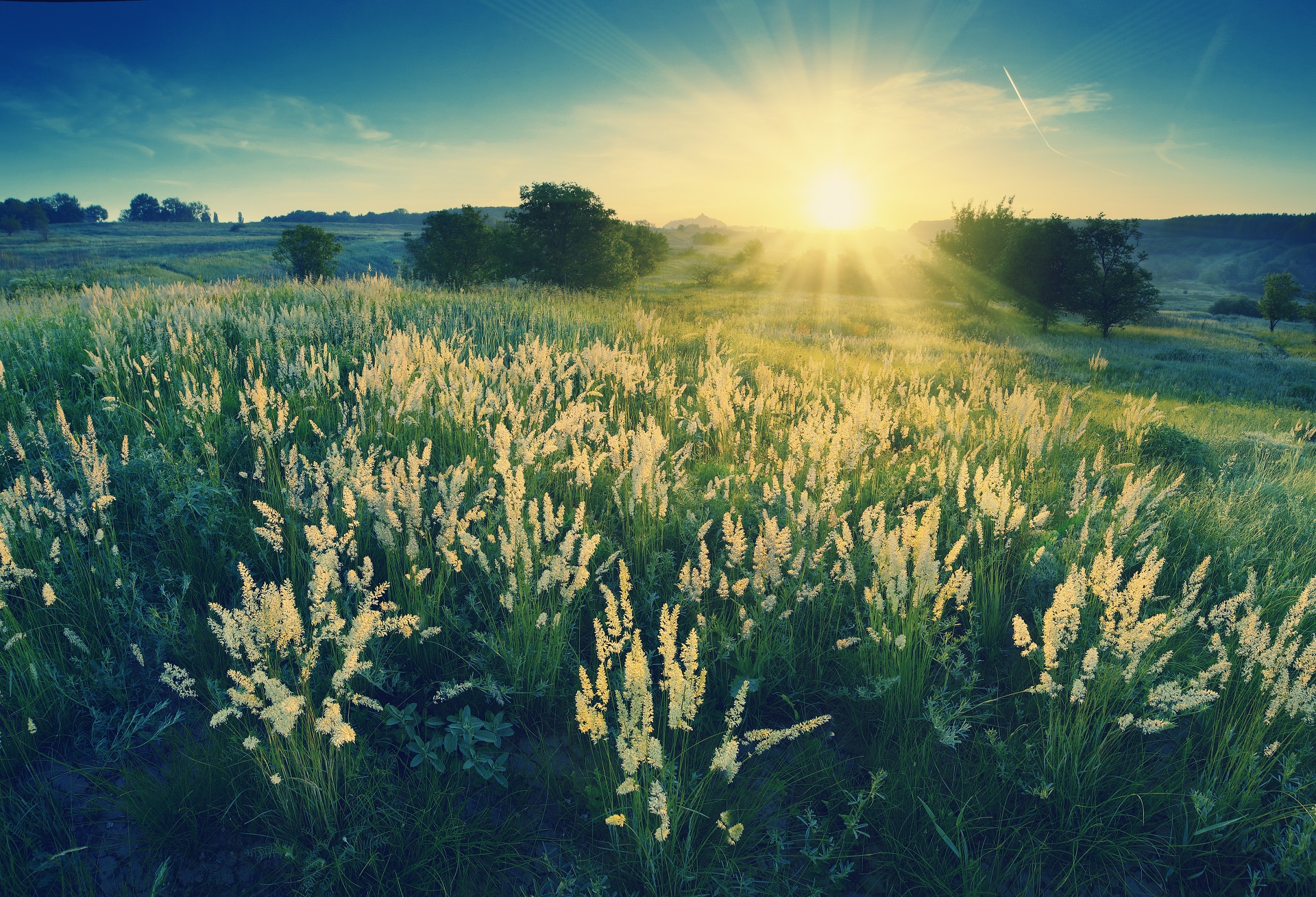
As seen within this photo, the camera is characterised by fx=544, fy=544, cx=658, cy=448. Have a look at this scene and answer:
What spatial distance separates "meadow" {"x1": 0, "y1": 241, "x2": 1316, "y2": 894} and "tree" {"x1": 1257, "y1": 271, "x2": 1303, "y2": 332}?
61.3 meters

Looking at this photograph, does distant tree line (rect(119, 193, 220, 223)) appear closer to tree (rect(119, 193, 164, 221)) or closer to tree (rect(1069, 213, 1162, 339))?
tree (rect(119, 193, 164, 221))

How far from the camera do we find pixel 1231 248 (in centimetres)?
16125

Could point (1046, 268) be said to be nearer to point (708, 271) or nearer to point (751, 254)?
point (708, 271)

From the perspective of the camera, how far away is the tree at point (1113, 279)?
90.3ft

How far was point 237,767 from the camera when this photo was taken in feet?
6.38

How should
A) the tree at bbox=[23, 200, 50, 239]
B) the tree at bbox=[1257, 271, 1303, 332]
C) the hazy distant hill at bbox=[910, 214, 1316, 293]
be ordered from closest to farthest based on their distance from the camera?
1. the tree at bbox=[1257, 271, 1303, 332]
2. the tree at bbox=[23, 200, 50, 239]
3. the hazy distant hill at bbox=[910, 214, 1316, 293]

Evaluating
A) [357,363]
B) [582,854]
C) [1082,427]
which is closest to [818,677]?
[582,854]

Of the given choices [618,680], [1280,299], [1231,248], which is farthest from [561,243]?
[1231,248]

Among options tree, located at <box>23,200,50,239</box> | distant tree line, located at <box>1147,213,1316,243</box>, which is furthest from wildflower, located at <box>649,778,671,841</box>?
distant tree line, located at <box>1147,213,1316,243</box>

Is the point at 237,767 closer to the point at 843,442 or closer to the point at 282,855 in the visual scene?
the point at 282,855

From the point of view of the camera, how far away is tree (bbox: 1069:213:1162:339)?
27.5m

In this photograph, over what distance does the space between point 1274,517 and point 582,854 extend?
5.64m

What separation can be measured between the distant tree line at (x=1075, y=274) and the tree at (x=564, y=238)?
2269cm

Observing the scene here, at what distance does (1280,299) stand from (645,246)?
54.0 m
